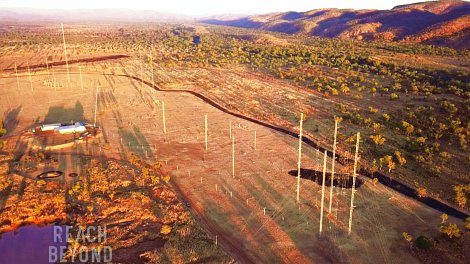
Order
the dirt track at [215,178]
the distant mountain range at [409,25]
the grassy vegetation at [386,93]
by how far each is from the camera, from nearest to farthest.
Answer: the dirt track at [215,178] → the grassy vegetation at [386,93] → the distant mountain range at [409,25]

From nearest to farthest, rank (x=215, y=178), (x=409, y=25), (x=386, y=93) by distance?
(x=215, y=178) → (x=386, y=93) → (x=409, y=25)

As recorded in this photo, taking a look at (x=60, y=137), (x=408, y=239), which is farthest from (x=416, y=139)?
(x=60, y=137)

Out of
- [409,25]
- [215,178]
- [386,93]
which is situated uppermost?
[409,25]

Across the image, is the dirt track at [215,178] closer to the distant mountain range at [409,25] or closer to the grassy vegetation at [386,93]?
the grassy vegetation at [386,93]

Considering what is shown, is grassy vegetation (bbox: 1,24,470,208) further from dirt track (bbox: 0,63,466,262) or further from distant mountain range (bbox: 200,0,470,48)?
distant mountain range (bbox: 200,0,470,48)

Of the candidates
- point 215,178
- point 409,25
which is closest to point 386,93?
point 215,178

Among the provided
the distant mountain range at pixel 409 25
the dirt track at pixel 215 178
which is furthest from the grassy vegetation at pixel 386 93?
the distant mountain range at pixel 409 25

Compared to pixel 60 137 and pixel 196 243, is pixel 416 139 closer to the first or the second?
pixel 196 243

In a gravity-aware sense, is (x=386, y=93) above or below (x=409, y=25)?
below

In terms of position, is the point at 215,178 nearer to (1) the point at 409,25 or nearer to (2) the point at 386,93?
(2) the point at 386,93

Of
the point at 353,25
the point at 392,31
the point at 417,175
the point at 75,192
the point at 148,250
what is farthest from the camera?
the point at 353,25

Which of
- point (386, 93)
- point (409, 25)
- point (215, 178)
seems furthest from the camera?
point (409, 25)
